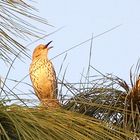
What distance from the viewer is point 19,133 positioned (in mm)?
1522

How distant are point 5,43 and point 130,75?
3.67 ft

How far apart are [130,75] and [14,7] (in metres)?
1.09

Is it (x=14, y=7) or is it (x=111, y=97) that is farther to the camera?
(x=111, y=97)

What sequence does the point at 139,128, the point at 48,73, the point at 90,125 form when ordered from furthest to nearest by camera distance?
1. the point at 48,73
2. the point at 139,128
3. the point at 90,125

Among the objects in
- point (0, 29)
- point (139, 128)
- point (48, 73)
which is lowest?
point (139, 128)

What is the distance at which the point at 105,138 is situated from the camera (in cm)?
161

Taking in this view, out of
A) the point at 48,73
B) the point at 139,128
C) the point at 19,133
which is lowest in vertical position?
the point at 19,133

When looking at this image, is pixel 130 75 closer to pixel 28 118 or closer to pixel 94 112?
pixel 94 112

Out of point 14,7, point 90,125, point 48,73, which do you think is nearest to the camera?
point 90,125

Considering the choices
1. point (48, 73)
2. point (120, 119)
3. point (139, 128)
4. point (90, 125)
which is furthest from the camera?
point (48, 73)

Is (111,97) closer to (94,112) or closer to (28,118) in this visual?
(94,112)

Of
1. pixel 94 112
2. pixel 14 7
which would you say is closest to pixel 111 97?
pixel 94 112

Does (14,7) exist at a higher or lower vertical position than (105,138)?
higher

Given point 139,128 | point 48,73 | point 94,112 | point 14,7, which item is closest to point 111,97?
point 94,112
